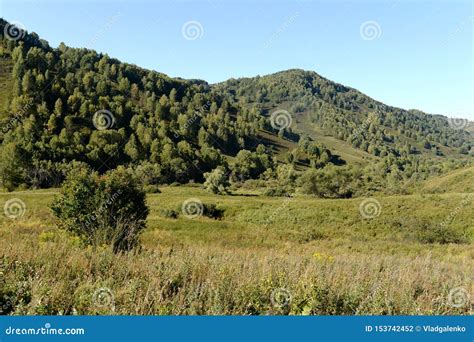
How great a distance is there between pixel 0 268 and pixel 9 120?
132601 millimetres

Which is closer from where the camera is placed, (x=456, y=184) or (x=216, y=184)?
(x=456, y=184)

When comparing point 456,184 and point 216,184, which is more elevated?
point 456,184

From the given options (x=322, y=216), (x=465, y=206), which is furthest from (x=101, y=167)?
(x=465, y=206)

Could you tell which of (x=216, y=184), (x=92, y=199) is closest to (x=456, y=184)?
(x=216, y=184)

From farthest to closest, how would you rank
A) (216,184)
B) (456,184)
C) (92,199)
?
1. (216,184)
2. (456,184)
3. (92,199)

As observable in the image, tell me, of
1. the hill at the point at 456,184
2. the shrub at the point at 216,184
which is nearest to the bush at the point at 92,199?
the shrub at the point at 216,184

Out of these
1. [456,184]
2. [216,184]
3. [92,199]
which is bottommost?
[216,184]

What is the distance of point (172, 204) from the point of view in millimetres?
65000

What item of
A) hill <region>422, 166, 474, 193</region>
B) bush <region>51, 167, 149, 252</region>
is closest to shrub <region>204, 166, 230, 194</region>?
hill <region>422, 166, 474, 193</region>

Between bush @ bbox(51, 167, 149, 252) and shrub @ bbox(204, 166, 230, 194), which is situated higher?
bush @ bbox(51, 167, 149, 252)

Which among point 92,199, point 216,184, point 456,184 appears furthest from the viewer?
point 216,184

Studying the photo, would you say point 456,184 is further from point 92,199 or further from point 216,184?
point 92,199

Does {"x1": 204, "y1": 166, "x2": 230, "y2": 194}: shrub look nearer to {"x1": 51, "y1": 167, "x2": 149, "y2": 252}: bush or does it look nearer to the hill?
the hill

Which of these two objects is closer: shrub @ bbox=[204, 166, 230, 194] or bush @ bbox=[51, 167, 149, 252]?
bush @ bbox=[51, 167, 149, 252]
